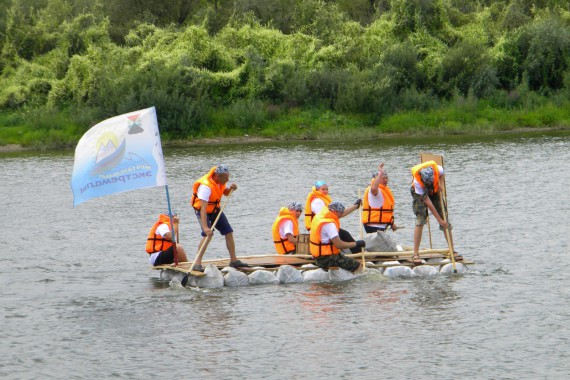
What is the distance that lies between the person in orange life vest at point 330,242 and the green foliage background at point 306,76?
27332mm

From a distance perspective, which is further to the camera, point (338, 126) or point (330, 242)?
point (338, 126)

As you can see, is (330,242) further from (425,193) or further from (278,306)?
(425,193)

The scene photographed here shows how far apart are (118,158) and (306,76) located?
102 ft

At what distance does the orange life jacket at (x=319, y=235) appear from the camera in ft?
61.0

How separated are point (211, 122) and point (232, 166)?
34.1 ft

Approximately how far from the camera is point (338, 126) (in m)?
46.8

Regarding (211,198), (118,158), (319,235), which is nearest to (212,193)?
(211,198)

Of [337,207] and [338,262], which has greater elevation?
[337,207]

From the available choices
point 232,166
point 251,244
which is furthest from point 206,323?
point 232,166

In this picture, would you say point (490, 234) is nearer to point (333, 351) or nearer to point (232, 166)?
point (333, 351)

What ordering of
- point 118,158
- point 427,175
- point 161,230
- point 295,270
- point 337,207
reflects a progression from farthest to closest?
point 161,230 < point 295,270 < point 427,175 < point 337,207 < point 118,158

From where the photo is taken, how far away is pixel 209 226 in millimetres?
18969

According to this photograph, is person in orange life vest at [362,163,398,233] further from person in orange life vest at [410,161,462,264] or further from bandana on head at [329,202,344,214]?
bandana on head at [329,202,344,214]

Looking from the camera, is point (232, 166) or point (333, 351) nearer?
point (333, 351)
